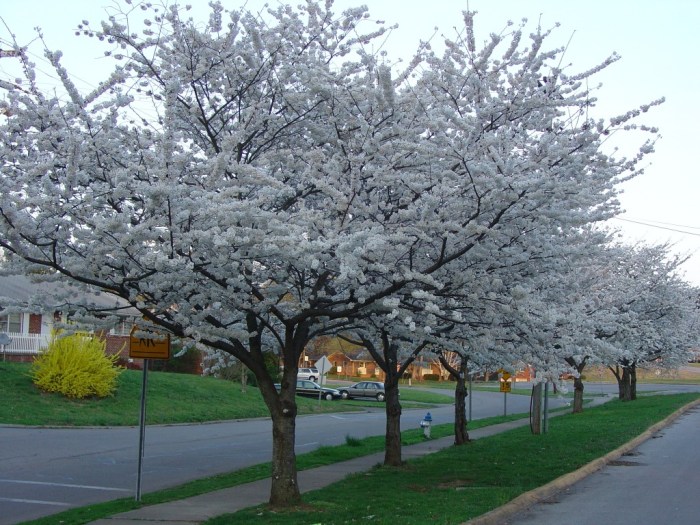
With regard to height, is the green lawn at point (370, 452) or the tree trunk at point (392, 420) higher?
the tree trunk at point (392, 420)

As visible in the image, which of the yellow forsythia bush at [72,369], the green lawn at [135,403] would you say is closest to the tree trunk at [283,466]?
the green lawn at [135,403]

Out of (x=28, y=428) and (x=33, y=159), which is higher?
(x=33, y=159)

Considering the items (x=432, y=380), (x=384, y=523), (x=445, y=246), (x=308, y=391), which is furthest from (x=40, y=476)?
(x=432, y=380)

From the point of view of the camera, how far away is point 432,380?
86.8m

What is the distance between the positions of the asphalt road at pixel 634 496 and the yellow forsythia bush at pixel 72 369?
61.4 feet

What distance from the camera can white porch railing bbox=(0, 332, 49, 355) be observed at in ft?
123

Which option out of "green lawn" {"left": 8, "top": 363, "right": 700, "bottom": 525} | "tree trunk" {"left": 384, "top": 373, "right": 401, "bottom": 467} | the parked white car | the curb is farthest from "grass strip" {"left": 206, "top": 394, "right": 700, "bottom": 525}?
the parked white car

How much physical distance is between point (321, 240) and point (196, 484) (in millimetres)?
7169

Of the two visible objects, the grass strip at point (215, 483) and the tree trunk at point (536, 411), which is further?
the tree trunk at point (536, 411)

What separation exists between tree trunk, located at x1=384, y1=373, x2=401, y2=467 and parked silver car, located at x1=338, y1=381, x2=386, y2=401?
35.2 m

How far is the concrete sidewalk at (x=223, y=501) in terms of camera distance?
10.8 meters

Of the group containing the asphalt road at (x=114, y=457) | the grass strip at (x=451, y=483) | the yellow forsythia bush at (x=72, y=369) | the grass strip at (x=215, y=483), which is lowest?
the asphalt road at (x=114, y=457)

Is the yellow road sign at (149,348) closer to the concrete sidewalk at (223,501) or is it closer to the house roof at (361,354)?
the concrete sidewalk at (223,501)

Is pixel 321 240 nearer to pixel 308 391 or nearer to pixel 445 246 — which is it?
pixel 445 246
